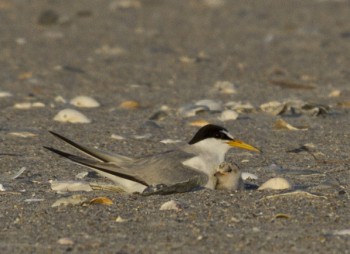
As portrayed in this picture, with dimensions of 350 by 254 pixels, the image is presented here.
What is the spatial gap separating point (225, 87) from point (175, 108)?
1363 mm

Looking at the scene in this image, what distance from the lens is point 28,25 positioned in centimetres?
1586

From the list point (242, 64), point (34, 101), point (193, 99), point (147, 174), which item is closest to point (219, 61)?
point (242, 64)

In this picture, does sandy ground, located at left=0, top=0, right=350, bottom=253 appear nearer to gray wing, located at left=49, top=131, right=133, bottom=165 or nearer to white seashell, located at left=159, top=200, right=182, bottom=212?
white seashell, located at left=159, top=200, right=182, bottom=212

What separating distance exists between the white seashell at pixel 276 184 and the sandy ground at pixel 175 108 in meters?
0.11

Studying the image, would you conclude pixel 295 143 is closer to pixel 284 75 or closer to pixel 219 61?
pixel 284 75

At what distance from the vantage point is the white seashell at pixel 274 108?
9188mm

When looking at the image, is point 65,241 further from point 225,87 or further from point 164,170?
point 225,87

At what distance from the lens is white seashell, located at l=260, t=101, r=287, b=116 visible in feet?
30.1

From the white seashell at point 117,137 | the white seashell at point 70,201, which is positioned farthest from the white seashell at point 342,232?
the white seashell at point 117,137

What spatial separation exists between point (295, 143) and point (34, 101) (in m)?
3.09

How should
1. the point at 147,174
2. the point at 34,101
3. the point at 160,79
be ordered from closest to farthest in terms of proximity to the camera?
the point at 147,174 < the point at 34,101 < the point at 160,79

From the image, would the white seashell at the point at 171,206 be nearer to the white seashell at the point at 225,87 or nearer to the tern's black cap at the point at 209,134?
the tern's black cap at the point at 209,134

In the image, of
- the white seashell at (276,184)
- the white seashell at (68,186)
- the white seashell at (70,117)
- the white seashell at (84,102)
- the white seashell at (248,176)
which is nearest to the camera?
the white seashell at (276,184)

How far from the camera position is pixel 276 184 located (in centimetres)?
603
